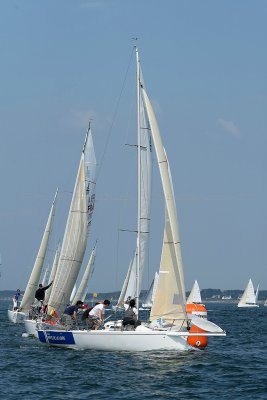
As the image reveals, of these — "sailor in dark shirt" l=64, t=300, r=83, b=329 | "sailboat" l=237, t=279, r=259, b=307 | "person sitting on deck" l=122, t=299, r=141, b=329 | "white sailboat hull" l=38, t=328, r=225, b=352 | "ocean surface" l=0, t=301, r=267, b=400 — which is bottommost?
"ocean surface" l=0, t=301, r=267, b=400

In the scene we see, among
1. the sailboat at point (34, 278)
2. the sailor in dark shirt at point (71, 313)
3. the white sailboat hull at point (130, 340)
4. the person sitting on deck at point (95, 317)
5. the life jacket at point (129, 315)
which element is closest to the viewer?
the white sailboat hull at point (130, 340)

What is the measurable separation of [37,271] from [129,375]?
3397cm

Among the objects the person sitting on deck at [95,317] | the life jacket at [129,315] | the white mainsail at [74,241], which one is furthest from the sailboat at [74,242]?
the life jacket at [129,315]

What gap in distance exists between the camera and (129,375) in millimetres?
27297

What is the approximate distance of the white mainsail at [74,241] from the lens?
3878 centimetres

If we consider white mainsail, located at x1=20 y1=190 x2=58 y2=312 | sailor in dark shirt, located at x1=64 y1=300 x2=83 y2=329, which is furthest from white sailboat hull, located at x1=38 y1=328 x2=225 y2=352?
white mainsail, located at x1=20 y1=190 x2=58 y2=312

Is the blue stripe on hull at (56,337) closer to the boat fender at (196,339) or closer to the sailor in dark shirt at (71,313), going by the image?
the sailor in dark shirt at (71,313)

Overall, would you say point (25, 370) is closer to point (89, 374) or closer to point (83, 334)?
point (89, 374)

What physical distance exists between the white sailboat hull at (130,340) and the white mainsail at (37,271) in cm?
2659

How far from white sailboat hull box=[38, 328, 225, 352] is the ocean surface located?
282 millimetres

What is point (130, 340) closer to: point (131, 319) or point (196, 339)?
point (131, 319)

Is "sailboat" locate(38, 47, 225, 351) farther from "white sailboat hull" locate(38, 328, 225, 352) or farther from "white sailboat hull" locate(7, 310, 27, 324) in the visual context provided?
"white sailboat hull" locate(7, 310, 27, 324)

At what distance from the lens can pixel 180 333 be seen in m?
31.3

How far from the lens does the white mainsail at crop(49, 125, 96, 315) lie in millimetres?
38781
